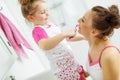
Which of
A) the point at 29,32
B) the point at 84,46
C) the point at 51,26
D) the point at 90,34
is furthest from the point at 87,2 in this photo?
the point at 90,34

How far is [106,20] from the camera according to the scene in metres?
1.20

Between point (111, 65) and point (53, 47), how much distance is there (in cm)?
38

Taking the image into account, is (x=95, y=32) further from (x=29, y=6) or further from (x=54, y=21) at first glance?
(x=54, y=21)

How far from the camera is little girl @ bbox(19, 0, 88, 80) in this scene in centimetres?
147

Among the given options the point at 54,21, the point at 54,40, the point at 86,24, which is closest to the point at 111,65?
the point at 86,24

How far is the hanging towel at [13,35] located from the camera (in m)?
1.72

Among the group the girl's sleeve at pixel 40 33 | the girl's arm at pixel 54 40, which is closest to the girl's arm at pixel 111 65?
the girl's arm at pixel 54 40

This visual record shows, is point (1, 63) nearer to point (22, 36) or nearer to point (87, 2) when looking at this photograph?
point (22, 36)

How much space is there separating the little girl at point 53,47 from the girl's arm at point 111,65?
33 cm

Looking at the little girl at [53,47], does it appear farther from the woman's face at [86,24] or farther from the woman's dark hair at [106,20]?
the woman's dark hair at [106,20]

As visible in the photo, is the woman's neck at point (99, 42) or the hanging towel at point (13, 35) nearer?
the woman's neck at point (99, 42)

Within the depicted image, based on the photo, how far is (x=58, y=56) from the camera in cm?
150

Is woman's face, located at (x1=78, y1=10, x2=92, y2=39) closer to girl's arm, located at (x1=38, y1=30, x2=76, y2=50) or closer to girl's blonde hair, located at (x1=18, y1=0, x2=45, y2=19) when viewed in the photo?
girl's arm, located at (x1=38, y1=30, x2=76, y2=50)

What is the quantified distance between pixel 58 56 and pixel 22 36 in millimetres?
443
